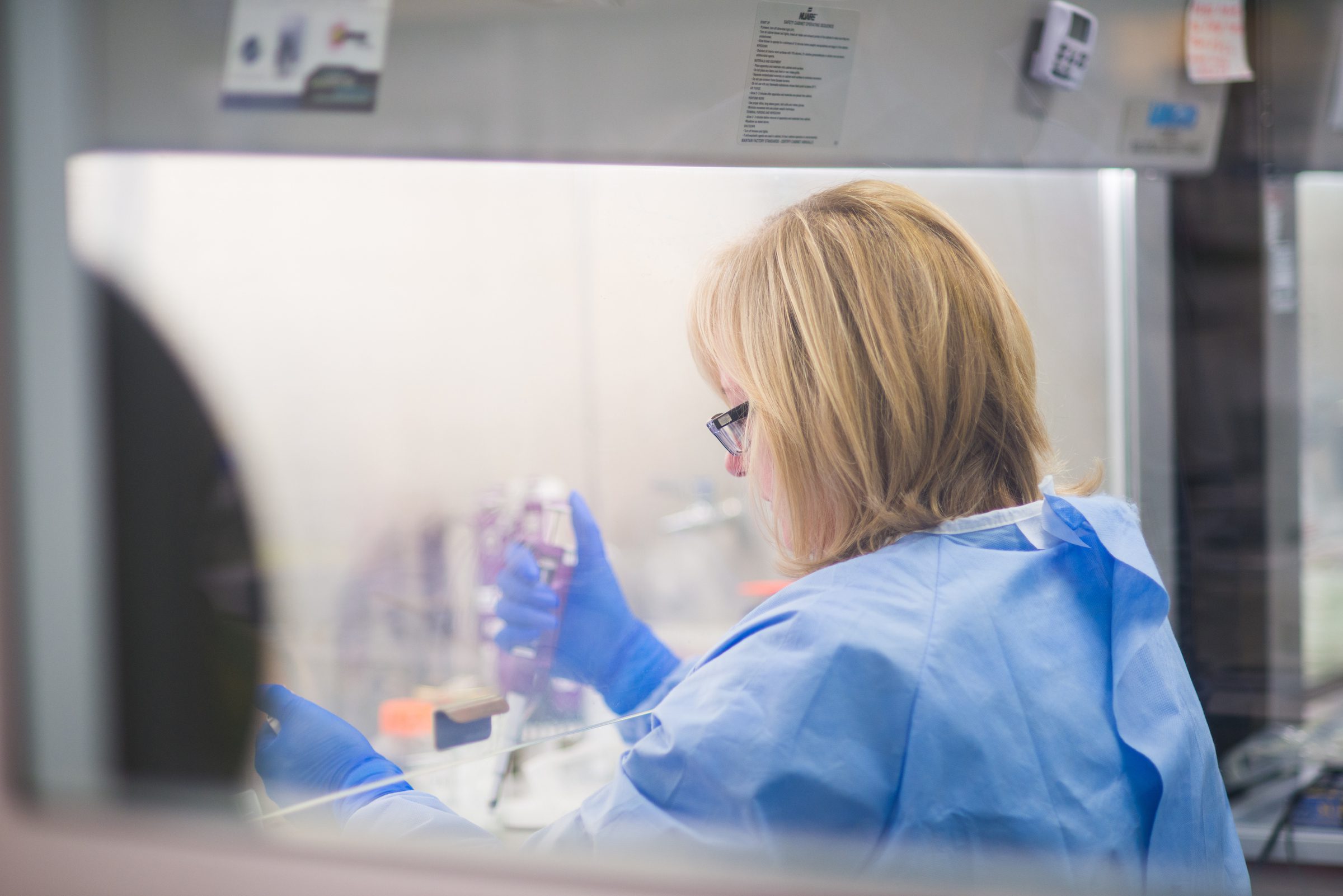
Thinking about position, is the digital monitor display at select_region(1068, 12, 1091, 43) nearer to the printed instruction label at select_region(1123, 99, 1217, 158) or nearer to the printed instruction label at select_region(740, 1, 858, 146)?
the printed instruction label at select_region(1123, 99, 1217, 158)

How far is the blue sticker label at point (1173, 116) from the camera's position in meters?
1.52

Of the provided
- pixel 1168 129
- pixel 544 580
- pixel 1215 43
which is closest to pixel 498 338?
pixel 544 580

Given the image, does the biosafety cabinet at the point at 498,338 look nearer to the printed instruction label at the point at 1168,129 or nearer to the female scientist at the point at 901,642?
the printed instruction label at the point at 1168,129

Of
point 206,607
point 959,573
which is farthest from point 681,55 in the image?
point 206,607

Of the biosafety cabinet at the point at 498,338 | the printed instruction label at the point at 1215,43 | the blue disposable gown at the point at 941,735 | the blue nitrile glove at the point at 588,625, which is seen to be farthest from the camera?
the printed instruction label at the point at 1215,43

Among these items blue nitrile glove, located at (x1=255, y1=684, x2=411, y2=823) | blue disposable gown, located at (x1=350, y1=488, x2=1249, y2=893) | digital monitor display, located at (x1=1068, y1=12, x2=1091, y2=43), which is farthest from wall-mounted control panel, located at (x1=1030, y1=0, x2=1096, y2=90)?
blue nitrile glove, located at (x1=255, y1=684, x2=411, y2=823)

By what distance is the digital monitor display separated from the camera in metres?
1.35

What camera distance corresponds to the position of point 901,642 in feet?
2.59

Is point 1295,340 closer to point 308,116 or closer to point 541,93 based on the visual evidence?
point 541,93

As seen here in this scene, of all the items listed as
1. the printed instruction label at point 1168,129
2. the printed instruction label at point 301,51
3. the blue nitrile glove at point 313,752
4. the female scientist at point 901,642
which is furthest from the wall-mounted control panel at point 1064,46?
the blue nitrile glove at point 313,752

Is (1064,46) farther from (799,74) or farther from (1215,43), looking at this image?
(799,74)

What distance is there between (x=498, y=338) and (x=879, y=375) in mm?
841

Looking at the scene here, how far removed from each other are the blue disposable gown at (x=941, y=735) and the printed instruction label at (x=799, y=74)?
22.9 inches

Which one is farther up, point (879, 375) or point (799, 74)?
point (799, 74)
